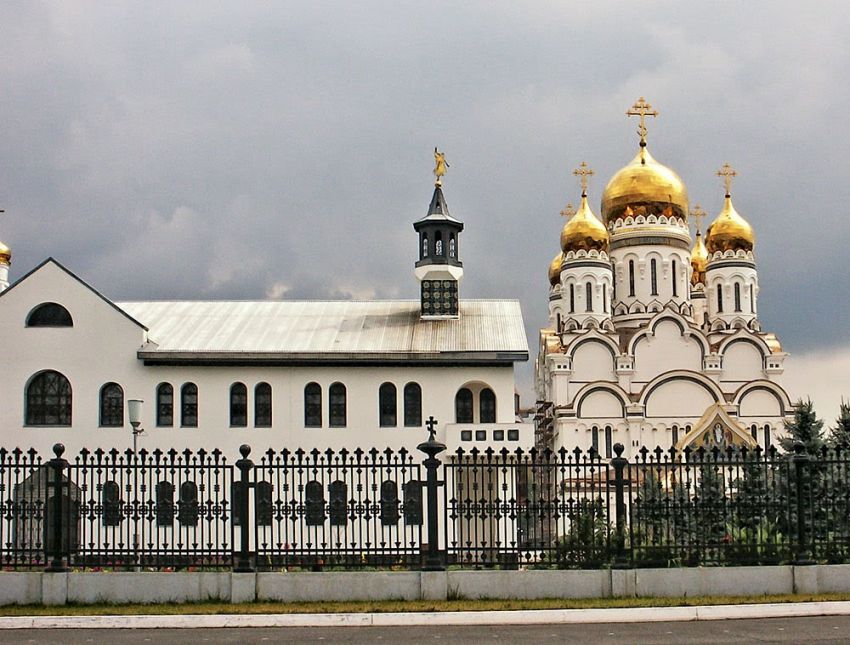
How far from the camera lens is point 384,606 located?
1562 centimetres

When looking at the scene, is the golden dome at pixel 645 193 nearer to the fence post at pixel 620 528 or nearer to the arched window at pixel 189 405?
the arched window at pixel 189 405

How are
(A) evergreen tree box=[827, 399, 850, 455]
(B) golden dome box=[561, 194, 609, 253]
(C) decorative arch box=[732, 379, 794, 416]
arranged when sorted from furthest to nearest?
(B) golden dome box=[561, 194, 609, 253] → (C) decorative arch box=[732, 379, 794, 416] → (A) evergreen tree box=[827, 399, 850, 455]

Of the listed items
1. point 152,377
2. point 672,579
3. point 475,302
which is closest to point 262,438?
point 152,377

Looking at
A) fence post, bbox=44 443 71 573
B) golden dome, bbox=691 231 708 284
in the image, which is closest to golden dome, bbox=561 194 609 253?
golden dome, bbox=691 231 708 284

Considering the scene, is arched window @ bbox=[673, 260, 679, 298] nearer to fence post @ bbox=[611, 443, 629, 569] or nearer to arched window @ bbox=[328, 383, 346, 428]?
arched window @ bbox=[328, 383, 346, 428]

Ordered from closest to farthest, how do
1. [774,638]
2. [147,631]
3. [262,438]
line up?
[774,638] → [147,631] → [262,438]

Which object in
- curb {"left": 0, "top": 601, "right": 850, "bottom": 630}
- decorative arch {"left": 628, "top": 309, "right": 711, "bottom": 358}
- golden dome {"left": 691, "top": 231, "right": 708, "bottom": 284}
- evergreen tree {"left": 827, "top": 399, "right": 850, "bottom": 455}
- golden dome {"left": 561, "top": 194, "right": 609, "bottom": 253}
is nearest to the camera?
curb {"left": 0, "top": 601, "right": 850, "bottom": 630}

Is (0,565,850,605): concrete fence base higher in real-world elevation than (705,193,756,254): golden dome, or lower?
lower

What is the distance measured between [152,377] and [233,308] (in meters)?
5.76

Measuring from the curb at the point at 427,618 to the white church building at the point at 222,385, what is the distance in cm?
1932

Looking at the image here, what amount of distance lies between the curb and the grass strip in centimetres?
36

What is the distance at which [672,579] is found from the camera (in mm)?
16188

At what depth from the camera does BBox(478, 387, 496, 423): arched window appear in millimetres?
35656

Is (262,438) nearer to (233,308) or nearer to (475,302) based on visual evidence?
(233,308)
